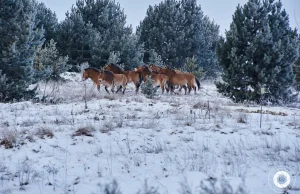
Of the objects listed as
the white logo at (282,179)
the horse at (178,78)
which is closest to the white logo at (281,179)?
the white logo at (282,179)

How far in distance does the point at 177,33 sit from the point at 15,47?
19.9m

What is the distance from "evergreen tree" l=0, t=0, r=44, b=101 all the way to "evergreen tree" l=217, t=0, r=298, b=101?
8.70m

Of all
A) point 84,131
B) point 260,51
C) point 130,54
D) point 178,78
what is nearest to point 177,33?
point 130,54

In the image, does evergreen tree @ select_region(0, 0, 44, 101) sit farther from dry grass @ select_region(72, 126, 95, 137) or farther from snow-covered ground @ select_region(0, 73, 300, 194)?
dry grass @ select_region(72, 126, 95, 137)

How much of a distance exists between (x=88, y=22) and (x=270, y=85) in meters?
16.5

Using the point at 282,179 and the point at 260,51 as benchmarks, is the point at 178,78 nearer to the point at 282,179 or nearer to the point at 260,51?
the point at 260,51

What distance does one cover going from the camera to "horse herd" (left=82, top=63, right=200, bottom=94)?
44.7 feet

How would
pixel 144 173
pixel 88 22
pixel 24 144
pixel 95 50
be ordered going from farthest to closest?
1. pixel 88 22
2. pixel 95 50
3. pixel 24 144
4. pixel 144 173

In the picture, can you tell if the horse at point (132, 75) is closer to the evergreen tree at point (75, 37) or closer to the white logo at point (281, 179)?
the evergreen tree at point (75, 37)

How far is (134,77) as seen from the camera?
15.0 metres

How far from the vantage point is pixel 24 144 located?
5051 mm

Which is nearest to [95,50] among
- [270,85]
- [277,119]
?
[270,85]

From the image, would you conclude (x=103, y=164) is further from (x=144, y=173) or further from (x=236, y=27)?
(x=236, y=27)

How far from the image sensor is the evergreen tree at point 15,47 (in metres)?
10.4
